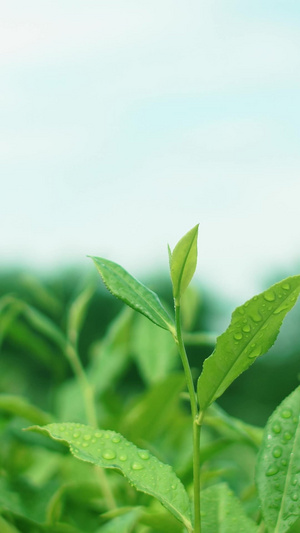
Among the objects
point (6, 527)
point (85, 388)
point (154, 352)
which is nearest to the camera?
point (6, 527)

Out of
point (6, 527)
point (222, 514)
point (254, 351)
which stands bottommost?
point (6, 527)

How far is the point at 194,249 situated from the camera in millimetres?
526

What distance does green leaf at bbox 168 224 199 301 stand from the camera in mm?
522

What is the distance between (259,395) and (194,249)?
17.0 feet

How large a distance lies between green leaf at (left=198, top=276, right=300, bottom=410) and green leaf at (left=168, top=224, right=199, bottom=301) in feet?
0.18

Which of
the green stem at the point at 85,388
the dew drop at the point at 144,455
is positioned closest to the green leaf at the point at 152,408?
the green stem at the point at 85,388

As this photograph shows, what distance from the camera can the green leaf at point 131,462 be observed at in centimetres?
51

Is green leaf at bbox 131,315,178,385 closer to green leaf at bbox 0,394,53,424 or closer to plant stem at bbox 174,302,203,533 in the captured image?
green leaf at bbox 0,394,53,424

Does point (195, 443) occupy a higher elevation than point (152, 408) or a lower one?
higher

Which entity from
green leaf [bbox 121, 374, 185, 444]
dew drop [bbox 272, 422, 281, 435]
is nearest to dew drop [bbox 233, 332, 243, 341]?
dew drop [bbox 272, 422, 281, 435]

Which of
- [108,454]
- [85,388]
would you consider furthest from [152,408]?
[108,454]

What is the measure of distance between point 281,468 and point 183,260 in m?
0.20

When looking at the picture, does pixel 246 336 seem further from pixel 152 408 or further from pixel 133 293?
pixel 152 408

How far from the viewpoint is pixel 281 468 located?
0.55 metres
